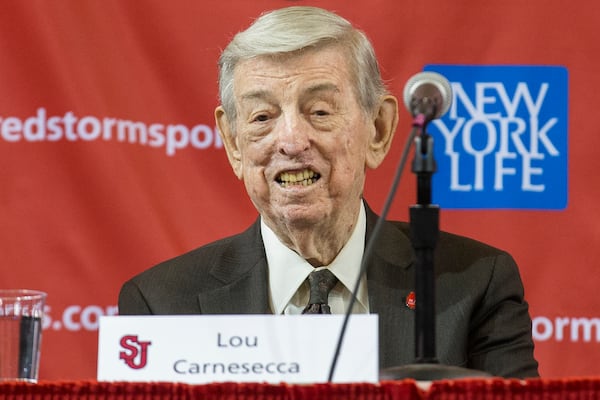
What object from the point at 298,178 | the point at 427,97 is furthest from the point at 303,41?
the point at 427,97

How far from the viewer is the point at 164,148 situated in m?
2.80

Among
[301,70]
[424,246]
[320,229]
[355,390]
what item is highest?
[301,70]

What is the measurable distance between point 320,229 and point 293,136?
21cm

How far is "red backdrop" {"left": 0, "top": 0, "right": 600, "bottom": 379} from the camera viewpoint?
2771 mm

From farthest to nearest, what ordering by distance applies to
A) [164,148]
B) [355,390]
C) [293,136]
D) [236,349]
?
[164,148], [293,136], [236,349], [355,390]

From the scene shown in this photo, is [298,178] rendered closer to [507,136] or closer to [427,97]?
[427,97]

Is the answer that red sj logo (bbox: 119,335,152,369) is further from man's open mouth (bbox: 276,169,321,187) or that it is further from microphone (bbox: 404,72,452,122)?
man's open mouth (bbox: 276,169,321,187)

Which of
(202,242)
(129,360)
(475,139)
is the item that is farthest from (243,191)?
(129,360)

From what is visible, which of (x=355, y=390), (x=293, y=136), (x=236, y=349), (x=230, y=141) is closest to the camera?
(x=355, y=390)

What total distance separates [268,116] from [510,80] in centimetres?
91

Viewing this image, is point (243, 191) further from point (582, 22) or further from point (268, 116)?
point (582, 22)

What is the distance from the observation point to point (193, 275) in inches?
88.9

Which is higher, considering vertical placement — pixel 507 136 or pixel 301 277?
pixel 507 136

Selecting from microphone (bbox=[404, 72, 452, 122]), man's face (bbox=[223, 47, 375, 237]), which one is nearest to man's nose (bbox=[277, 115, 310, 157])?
man's face (bbox=[223, 47, 375, 237])
